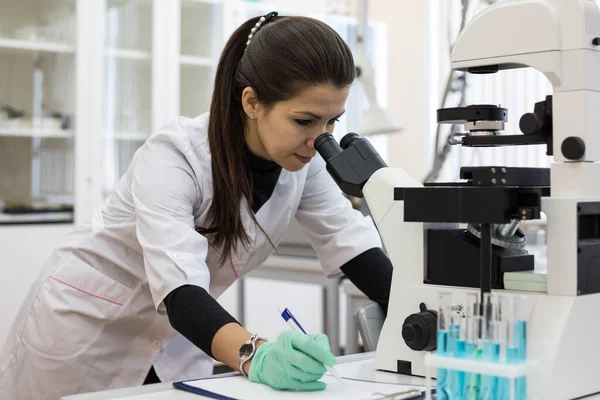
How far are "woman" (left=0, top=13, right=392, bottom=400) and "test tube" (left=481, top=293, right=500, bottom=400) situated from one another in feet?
0.67

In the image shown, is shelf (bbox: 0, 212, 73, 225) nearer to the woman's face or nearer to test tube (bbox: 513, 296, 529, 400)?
the woman's face

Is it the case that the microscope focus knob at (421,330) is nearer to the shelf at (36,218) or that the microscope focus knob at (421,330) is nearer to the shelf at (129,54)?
the shelf at (36,218)

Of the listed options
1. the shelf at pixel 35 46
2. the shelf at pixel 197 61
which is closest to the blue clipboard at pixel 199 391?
the shelf at pixel 35 46

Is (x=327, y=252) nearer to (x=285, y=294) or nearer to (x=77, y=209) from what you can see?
(x=77, y=209)

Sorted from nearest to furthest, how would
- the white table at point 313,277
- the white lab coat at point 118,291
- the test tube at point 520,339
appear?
1. the test tube at point 520,339
2. the white lab coat at point 118,291
3. the white table at point 313,277

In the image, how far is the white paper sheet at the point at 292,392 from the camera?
0.88m

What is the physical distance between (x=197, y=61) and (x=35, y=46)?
0.79 metres

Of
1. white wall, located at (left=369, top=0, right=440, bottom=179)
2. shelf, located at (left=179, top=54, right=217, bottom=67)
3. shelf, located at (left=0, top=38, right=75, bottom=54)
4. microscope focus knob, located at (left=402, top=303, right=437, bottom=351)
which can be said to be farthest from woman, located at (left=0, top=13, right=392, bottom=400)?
white wall, located at (left=369, top=0, right=440, bottom=179)

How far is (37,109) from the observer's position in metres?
3.28

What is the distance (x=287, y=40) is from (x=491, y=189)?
456 millimetres

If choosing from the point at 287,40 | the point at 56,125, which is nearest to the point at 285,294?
the point at 56,125

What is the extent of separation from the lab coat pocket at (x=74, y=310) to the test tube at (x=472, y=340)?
758 mm

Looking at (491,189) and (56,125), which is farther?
(56,125)

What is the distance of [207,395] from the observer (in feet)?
2.97
